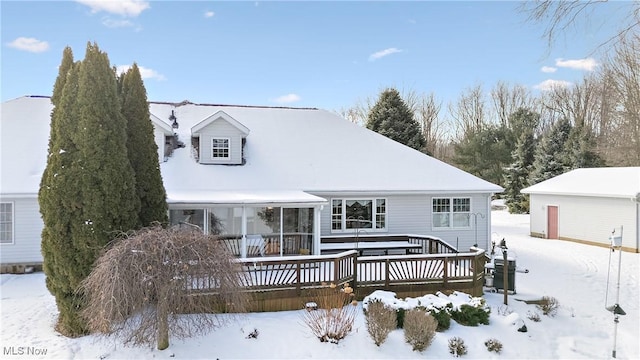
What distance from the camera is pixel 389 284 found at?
410 inches

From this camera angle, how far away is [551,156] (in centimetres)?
3253

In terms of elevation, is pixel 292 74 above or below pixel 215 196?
above

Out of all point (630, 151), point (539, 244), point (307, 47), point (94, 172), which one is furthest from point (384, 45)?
point (630, 151)

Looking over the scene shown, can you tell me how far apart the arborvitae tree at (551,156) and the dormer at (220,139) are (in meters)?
26.5

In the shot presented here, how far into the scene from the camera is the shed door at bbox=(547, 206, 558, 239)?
22.0m

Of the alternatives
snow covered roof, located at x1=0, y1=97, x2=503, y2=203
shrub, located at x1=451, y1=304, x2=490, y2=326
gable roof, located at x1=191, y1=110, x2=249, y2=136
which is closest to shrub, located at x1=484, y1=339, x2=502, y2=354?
shrub, located at x1=451, y1=304, x2=490, y2=326

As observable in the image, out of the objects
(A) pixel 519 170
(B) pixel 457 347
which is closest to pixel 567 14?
(B) pixel 457 347

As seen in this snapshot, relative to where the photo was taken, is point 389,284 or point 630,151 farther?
point 630,151

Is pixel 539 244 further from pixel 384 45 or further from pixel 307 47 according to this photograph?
Answer: pixel 307 47

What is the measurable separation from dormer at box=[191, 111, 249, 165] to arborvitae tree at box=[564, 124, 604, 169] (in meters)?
27.7

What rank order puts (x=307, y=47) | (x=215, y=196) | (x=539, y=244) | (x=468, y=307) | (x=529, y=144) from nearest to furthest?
(x=468, y=307)
(x=215, y=196)
(x=307, y=47)
(x=539, y=244)
(x=529, y=144)

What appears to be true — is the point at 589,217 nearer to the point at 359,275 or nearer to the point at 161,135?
the point at 359,275

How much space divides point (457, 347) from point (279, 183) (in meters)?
8.56

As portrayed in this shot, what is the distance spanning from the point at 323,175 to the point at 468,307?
25.0 feet
